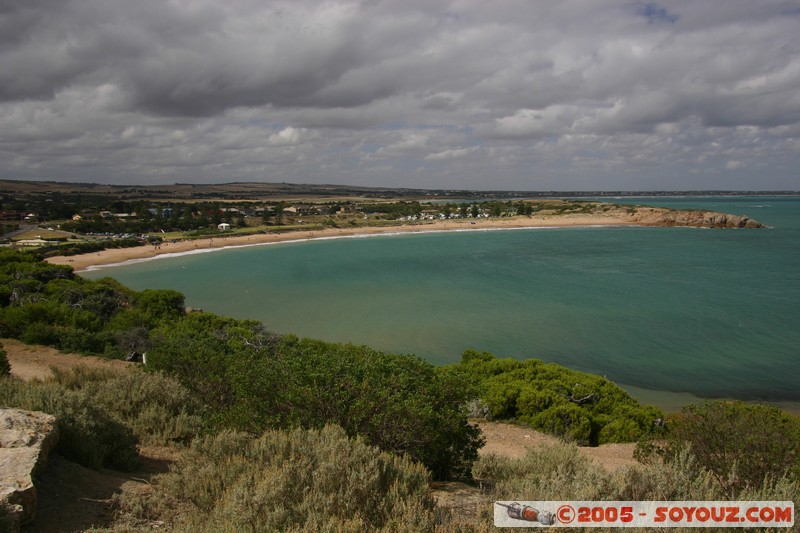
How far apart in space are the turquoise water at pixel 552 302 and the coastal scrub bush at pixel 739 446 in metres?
11.8

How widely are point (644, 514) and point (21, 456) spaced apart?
18.1 ft

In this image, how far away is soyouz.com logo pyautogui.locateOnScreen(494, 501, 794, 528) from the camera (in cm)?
396

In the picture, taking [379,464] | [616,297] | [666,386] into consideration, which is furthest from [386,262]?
[379,464]

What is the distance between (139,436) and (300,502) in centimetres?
440

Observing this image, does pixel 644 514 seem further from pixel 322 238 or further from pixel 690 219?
pixel 690 219

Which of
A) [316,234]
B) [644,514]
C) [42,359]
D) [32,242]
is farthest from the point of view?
[316,234]

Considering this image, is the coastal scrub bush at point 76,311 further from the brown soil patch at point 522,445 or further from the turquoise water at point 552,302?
the brown soil patch at point 522,445

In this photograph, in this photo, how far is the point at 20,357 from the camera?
611 inches

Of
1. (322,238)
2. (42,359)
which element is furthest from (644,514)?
(322,238)

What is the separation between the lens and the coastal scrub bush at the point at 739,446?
670cm

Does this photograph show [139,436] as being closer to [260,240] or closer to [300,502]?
[300,502]

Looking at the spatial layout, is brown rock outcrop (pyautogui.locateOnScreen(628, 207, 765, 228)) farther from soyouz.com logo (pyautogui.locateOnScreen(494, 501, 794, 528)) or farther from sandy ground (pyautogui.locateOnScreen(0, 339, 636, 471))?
soyouz.com logo (pyautogui.locateOnScreen(494, 501, 794, 528))

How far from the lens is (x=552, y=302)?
3422cm

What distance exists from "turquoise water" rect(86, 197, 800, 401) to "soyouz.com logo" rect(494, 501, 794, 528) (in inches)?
A: 631
